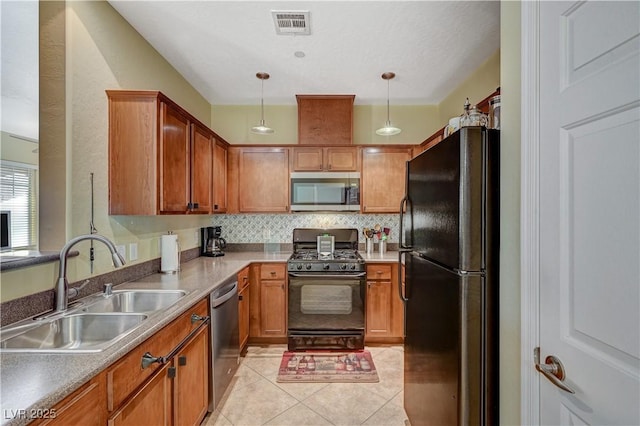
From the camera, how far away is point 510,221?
43.7 inches

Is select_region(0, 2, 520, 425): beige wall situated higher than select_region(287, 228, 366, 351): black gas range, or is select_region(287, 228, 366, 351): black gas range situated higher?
select_region(0, 2, 520, 425): beige wall

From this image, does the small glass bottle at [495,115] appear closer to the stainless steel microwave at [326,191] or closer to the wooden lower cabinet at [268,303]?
the stainless steel microwave at [326,191]

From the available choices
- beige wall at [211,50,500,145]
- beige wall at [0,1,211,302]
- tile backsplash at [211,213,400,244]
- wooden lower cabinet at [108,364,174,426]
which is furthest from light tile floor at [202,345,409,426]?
beige wall at [211,50,500,145]

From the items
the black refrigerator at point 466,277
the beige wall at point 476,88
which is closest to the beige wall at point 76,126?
the black refrigerator at point 466,277

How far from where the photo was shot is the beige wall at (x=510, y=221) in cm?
108

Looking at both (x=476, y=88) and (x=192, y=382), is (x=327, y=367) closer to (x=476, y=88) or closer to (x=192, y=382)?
(x=192, y=382)

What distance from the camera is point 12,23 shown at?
4.82 ft

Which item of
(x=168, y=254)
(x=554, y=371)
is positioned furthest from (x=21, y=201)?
(x=554, y=371)

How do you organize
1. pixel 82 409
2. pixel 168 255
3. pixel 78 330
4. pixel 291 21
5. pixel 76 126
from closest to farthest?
pixel 82 409
pixel 78 330
pixel 76 126
pixel 291 21
pixel 168 255

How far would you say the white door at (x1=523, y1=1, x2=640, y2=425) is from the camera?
71cm

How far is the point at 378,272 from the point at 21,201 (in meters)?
2.81

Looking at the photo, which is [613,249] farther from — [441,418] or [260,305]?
[260,305]

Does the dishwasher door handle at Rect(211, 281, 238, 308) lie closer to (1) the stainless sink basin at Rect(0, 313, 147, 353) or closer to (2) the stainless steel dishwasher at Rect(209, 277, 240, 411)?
(2) the stainless steel dishwasher at Rect(209, 277, 240, 411)

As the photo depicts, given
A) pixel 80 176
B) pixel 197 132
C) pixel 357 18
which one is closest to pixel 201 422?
pixel 80 176
